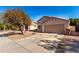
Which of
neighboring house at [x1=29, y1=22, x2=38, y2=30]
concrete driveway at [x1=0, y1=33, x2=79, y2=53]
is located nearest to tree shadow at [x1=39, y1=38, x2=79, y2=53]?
concrete driveway at [x1=0, y1=33, x2=79, y2=53]

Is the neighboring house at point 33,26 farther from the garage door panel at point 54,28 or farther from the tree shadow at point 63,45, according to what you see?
the tree shadow at point 63,45

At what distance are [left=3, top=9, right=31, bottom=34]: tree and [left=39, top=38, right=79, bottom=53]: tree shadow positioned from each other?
761 mm

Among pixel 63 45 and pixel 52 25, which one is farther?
pixel 52 25

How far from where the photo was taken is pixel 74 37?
16.8 ft

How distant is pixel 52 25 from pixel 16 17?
3.45ft

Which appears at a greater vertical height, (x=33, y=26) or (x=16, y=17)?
(x=16, y=17)

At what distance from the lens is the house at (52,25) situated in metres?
5.15

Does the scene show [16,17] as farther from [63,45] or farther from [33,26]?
[63,45]

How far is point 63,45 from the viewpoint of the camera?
201 inches

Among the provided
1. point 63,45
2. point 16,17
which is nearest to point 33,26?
point 16,17

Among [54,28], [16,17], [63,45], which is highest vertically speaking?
[16,17]

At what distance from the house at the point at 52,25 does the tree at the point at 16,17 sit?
365 millimetres
